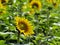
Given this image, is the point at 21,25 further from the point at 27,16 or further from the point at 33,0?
the point at 33,0

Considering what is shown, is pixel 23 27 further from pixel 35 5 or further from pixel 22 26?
pixel 35 5

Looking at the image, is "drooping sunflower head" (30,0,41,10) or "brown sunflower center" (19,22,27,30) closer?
"brown sunflower center" (19,22,27,30)

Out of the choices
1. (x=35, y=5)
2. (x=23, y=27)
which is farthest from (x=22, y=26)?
(x=35, y=5)

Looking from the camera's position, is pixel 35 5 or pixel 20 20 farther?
pixel 35 5

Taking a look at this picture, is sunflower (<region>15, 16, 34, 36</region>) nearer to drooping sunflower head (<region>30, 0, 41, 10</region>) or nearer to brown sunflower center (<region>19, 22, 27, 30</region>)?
brown sunflower center (<region>19, 22, 27, 30</region>)

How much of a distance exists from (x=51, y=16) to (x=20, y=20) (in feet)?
2.59

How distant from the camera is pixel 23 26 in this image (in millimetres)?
1821

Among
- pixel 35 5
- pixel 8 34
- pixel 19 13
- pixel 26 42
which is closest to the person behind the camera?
pixel 8 34

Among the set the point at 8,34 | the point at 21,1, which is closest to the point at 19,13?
the point at 21,1

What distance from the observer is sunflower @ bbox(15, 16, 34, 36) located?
169cm

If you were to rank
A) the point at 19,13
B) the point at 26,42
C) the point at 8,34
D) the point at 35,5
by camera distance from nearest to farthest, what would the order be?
1. the point at 8,34
2. the point at 26,42
3. the point at 19,13
4. the point at 35,5

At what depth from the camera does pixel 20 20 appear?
1773mm

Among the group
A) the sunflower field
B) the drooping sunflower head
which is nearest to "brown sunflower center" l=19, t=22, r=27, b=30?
the sunflower field

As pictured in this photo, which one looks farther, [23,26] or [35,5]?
[35,5]
